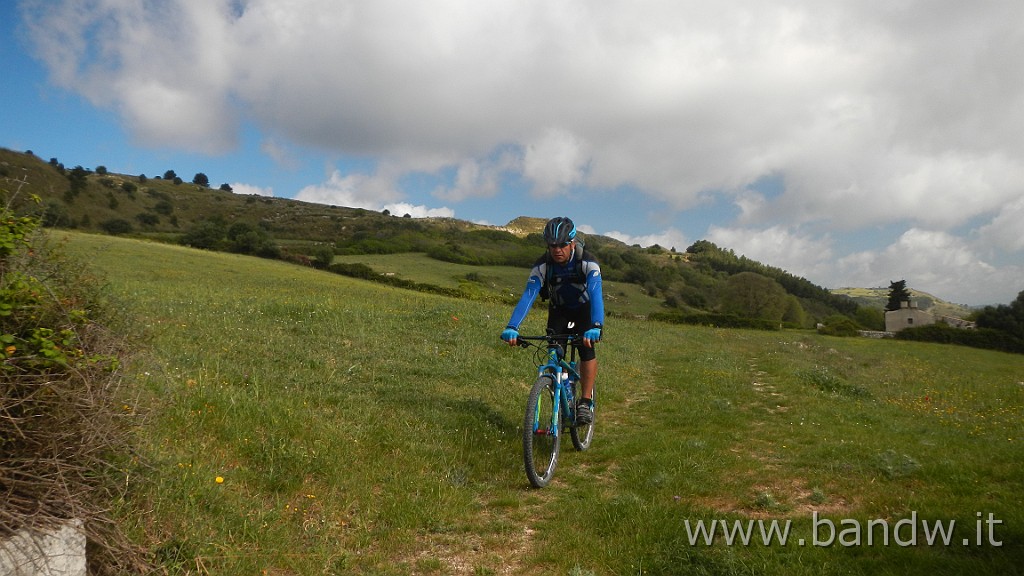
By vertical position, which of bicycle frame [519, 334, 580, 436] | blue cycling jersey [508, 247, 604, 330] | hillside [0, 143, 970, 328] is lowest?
bicycle frame [519, 334, 580, 436]

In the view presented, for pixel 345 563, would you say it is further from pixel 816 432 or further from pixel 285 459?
pixel 816 432

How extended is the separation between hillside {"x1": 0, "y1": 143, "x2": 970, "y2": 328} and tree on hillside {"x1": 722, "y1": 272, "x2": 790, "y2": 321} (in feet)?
7.78

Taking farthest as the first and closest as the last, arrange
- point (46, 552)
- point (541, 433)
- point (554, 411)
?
point (554, 411) < point (541, 433) < point (46, 552)

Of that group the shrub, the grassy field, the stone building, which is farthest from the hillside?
the shrub

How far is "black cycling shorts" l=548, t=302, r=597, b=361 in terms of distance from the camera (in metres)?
7.71

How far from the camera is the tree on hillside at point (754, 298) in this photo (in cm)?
9000

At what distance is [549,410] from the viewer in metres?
7.19

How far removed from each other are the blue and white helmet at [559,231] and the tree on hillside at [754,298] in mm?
89400

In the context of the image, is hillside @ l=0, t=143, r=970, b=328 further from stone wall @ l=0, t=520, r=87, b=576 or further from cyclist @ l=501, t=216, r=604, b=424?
stone wall @ l=0, t=520, r=87, b=576

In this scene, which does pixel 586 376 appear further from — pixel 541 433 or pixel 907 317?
pixel 907 317

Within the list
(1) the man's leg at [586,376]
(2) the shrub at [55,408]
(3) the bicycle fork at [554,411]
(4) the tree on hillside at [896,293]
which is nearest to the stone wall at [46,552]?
(2) the shrub at [55,408]

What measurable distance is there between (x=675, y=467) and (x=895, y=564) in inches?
121

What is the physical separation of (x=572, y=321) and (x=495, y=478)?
8.15ft

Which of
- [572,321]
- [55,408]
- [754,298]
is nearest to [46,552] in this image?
[55,408]
